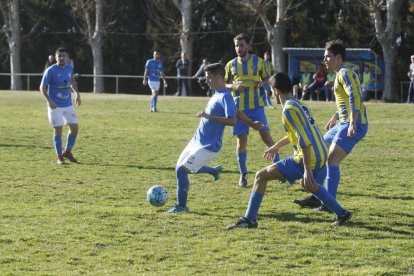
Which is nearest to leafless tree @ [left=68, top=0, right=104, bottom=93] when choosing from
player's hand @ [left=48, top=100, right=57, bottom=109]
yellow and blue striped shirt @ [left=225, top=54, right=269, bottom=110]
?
player's hand @ [left=48, top=100, right=57, bottom=109]

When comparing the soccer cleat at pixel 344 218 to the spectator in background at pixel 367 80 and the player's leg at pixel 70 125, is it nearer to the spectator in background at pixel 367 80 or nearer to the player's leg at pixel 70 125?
the player's leg at pixel 70 125

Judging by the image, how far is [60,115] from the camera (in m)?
13.6

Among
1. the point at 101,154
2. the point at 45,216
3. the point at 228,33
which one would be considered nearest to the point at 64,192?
the point at 45,216

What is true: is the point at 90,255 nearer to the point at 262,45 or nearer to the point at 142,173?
the point at 142,173

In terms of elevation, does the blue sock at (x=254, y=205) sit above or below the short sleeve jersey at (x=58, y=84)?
below

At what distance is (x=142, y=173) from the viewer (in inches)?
485

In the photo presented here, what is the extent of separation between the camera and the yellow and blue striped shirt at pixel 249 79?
11359 millimetres

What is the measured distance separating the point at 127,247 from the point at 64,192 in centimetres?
327

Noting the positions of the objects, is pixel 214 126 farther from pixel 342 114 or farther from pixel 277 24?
pixel 277 24

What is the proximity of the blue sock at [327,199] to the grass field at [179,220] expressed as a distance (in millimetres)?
190

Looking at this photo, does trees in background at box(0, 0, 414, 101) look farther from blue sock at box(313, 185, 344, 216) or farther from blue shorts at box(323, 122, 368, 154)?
blue sock at box(313, 185, 344, 216)

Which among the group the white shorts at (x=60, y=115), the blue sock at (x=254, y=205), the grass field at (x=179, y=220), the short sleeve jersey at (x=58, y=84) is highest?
the short sleeve jersey at (x=58, y=84)

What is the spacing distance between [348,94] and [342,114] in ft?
1.21

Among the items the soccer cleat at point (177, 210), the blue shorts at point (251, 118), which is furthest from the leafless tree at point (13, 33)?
the soccer cleat at point (177, 210)
